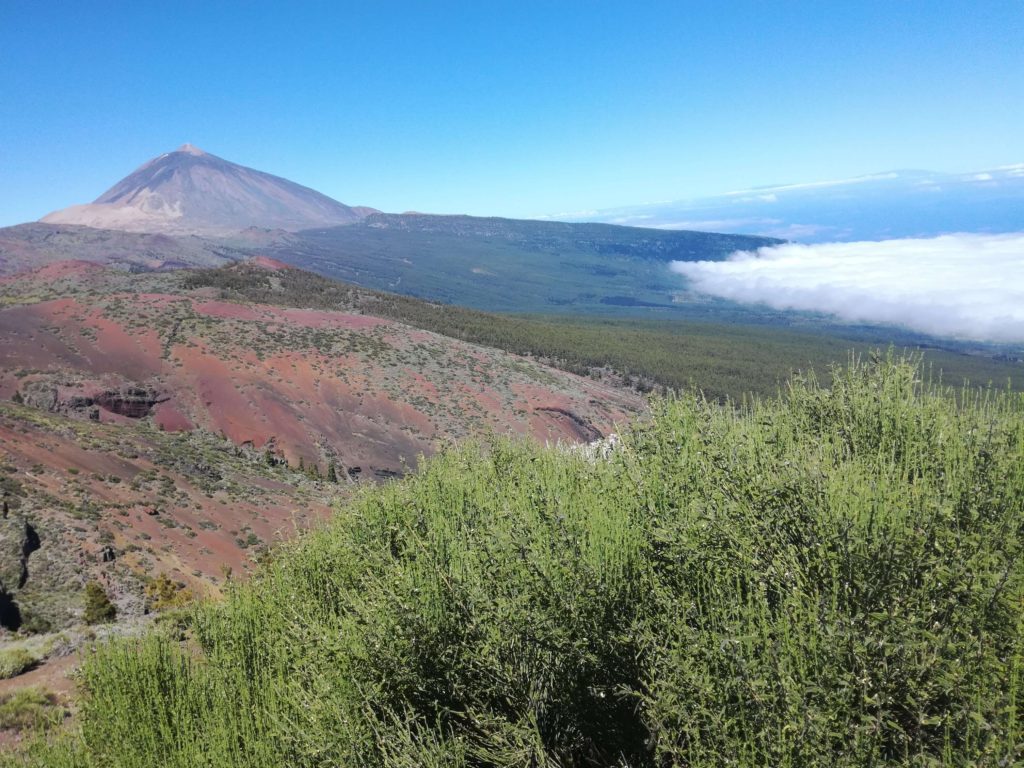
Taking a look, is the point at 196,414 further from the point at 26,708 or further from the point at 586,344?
the point at 586,344

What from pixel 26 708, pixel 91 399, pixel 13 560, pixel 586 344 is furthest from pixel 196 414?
pixel 586 344

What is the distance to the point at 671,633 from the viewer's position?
5.05 metres

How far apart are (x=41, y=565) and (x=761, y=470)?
71.5 ft

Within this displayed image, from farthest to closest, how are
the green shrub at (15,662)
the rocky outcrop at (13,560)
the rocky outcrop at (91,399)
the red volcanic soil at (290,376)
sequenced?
the red volcanic soil at (290,376) → the rocky outcrop at (91,399) → the rocky outcrop at (13,560) → the green shrub at (15,662)

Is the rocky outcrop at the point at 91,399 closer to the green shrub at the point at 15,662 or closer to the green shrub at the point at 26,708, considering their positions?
the green shrub at the point at 15,662

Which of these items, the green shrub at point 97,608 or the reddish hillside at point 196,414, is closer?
the green shrub at point 97,608

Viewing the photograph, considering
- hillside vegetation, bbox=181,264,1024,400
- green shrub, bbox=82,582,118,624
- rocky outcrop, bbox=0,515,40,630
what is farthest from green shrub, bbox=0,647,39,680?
hillside vegetation, bbox=181,264,1024,400

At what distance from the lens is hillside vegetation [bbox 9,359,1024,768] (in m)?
4.04

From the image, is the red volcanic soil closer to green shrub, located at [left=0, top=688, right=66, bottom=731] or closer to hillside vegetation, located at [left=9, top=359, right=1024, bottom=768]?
green shrub, located at [left=0, top=688, right=66, bottom=731]

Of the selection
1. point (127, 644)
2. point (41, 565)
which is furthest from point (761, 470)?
point (41, 565)

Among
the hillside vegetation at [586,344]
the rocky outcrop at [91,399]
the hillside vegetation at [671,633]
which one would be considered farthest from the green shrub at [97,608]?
the hillside vegetation at [586,344]

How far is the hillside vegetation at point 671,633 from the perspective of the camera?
404 centimetres

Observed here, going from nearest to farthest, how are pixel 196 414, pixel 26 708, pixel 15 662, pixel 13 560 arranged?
pixel 26 708, pixel 15 662, pixel 13 560, pixel 196 414

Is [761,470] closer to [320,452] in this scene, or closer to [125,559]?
[125,559]
